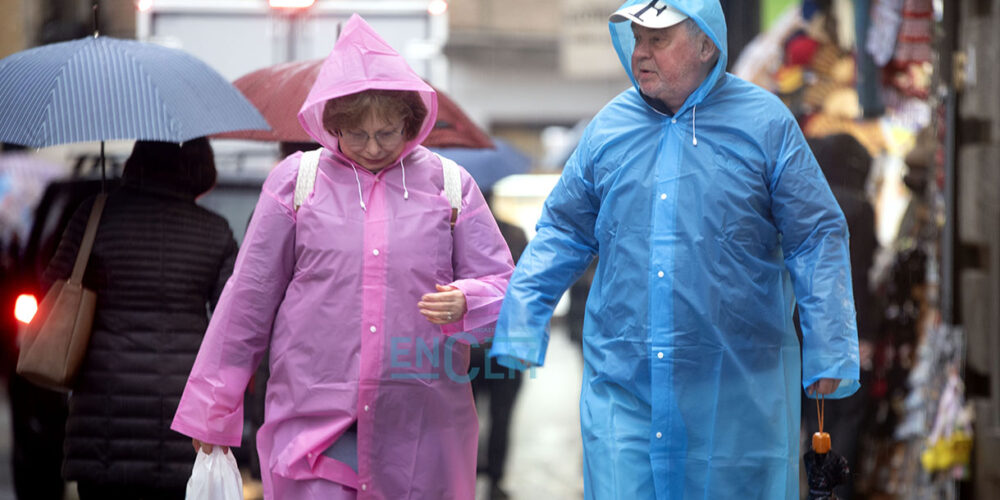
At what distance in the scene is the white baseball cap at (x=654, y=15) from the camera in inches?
165

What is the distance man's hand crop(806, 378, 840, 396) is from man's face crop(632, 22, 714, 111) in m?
0.91

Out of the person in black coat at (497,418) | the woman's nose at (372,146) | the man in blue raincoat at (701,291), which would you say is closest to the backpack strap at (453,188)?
the woman's nose at (372,146)

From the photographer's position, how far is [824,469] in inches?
165

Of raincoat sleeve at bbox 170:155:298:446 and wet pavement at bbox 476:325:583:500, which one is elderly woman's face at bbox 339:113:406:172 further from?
wet pavement at bbox 476:325:583:500

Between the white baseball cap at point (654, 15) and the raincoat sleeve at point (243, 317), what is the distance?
115 cm

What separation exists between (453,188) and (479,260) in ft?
0.79

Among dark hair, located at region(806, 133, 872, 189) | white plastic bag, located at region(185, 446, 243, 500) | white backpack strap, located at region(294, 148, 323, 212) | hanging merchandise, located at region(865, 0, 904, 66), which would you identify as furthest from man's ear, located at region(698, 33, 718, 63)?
hanging merchandise, located at region(865, 0, 904, 66)

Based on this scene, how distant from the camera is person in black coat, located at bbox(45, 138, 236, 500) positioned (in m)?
5.27

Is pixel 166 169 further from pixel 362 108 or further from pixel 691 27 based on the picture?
pixel 691 27

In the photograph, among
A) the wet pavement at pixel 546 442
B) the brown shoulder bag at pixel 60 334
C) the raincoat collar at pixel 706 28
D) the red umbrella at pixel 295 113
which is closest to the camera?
the raincoat collar at pixel 706 28

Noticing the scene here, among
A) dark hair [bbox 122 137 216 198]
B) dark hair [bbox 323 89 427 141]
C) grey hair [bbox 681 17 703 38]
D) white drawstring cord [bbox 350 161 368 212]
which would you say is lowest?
white drawstring cord [bbox 350 161 368 212]

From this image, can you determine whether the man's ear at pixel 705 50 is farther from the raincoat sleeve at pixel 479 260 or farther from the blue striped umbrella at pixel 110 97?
the blue striped umbrella at pixel 110 97

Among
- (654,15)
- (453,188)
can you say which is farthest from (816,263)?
(453,188)

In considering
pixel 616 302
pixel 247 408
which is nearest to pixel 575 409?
pixel 247 408
